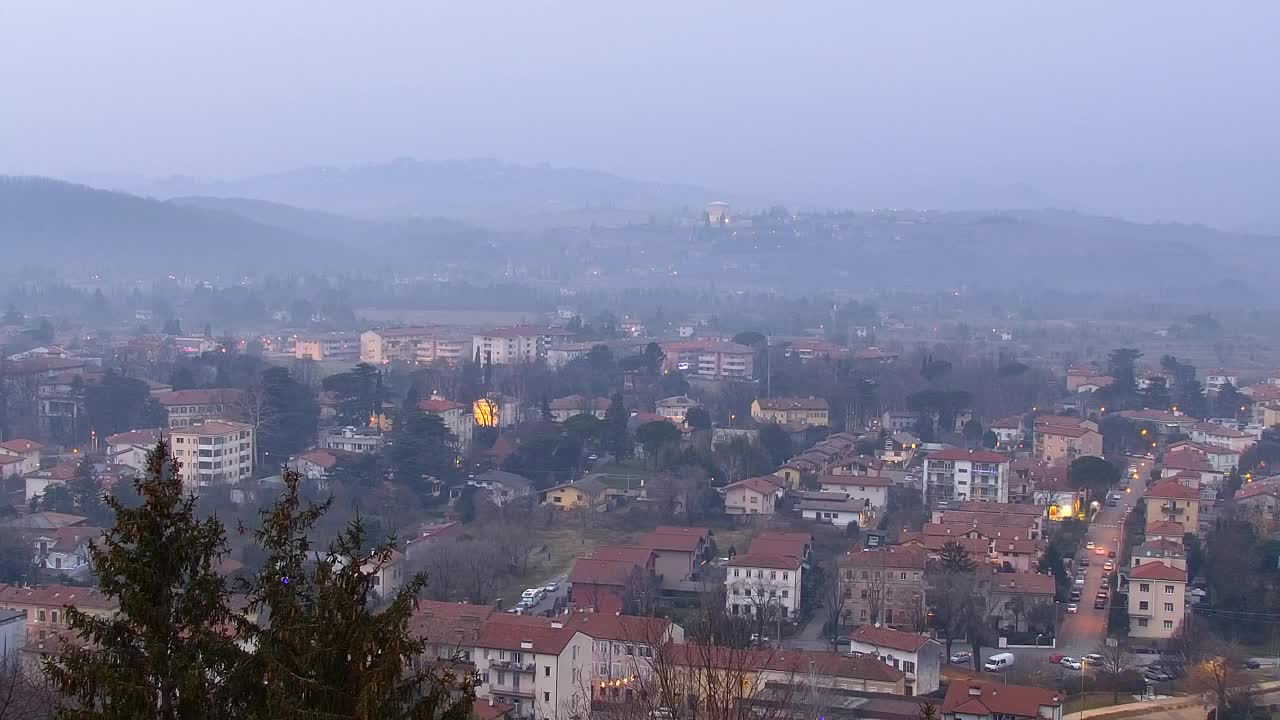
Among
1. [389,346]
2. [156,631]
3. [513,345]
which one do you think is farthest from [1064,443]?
[156,631]

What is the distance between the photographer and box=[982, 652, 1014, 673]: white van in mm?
9055

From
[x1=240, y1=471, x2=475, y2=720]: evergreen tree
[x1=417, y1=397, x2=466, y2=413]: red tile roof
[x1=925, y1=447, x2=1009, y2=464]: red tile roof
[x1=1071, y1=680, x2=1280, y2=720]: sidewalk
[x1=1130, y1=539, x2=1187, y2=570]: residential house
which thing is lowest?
[x1=1071, y1=680, x2=1280, y2=720]: sidewalk

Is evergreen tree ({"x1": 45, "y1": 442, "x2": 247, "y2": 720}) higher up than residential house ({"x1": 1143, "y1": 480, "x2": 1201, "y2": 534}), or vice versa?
evergreen tree ({"x1": 45, "y1": 442, "x2": 247, "y2": 720})

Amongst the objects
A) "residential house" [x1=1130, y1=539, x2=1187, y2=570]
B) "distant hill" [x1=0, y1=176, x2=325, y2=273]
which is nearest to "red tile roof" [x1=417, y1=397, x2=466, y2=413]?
"residential house" [x1=1130, y1=539, x2=1187, y2=570]

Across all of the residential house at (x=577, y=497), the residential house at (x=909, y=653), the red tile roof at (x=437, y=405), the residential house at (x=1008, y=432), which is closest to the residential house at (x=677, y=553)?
the residential house at (x=577, y=497)

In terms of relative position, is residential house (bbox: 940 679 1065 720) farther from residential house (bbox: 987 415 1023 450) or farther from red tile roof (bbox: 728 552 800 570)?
residential house (bbox: 987 415 1023 450)

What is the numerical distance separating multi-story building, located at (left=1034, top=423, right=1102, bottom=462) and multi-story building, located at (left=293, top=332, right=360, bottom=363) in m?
13.1

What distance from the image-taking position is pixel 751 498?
13.7 metres

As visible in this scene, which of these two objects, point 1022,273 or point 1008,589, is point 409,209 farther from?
point 1008,589

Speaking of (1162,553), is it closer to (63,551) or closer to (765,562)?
(765,562)

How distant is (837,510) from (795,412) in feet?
18.9

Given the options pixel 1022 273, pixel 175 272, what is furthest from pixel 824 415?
pixel 1022 273

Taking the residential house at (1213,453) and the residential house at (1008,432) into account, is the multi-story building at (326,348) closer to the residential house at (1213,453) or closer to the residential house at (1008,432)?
the residential house at (1008,432)

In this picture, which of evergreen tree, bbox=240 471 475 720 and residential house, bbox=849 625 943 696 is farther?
residential house, bbox=849 625 943 696
